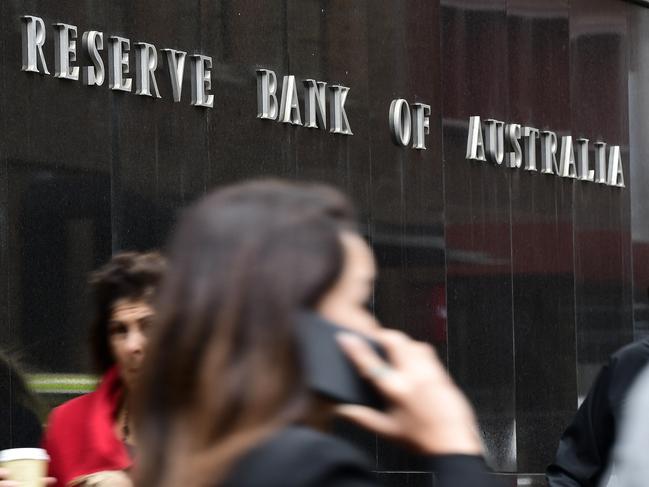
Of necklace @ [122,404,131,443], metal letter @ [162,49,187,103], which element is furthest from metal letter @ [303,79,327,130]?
necklace @ [122,404,131,443]

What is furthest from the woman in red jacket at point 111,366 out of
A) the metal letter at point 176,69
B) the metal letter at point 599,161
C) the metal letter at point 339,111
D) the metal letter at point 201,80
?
the metal letter at point 599,161

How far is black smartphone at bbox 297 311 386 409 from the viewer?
1.81m

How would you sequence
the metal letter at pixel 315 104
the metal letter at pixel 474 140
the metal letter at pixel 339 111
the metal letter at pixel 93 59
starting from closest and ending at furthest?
the metal letter at pixel 93 59
the metal letter at pixel 315 104
the metal letter at pixel 339 111
the metal letter at pixel 474 140

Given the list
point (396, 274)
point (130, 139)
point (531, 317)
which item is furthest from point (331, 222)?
point (531, 317)

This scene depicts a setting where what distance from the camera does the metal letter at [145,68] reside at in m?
8.89

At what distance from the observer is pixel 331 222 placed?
1918 mm

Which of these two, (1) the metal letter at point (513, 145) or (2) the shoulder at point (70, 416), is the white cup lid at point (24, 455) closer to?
(2) the shoulder at point (70, 416)

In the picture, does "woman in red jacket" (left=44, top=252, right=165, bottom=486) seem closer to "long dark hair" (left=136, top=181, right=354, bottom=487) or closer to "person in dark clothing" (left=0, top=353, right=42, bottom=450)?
"long dark hair" (left=136, top=181, right=354, bottom=487)

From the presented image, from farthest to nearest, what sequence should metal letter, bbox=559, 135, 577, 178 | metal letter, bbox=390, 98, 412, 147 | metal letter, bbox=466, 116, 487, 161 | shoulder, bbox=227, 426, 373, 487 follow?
metal letter, bbox=559, 135, 577, 178 → metal letter, bbox=466, 116, 487, 161 → metal letter, bbox=390, 98, 412, 147 → shoulder, bbox=227, 426, 373, 487

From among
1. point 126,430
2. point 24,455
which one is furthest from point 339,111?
point 24,455

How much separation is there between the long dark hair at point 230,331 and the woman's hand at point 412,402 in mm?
83

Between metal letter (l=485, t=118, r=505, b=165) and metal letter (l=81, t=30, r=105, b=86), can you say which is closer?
metal letter (l=81, t=30, r=105, b=86)

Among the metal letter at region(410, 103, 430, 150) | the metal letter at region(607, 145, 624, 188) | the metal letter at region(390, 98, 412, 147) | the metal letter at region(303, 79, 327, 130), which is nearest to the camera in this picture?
the metal letter at region(303, 79, 327, 130)

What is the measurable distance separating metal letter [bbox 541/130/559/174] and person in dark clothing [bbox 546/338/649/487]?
784cm
